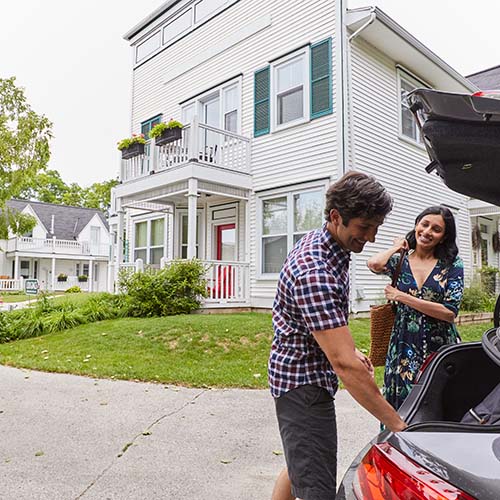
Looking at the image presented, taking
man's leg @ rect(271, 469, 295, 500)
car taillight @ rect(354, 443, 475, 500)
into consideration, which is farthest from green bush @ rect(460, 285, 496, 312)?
car taillight @ rect(354, 443, 475, 500)

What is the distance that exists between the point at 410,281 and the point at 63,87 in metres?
40.7

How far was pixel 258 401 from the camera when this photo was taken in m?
4.83

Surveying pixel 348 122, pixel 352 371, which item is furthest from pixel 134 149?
pixel 352 371

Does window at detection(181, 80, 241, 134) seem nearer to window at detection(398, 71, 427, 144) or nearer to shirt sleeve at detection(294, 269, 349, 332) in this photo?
window at detection(398, 71, 427, 144)

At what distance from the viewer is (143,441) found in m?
3.69

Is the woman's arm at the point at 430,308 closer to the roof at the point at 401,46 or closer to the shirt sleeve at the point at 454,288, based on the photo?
the shirt sleeve at the point at 454,288

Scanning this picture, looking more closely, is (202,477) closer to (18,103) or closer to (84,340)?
(84,340)

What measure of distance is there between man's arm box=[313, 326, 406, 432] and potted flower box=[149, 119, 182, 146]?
31.4 feet

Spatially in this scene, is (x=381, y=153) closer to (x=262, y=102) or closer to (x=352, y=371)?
(x=262, y=102)

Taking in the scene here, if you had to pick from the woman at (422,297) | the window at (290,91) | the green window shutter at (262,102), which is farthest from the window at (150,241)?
the woman at (422,297)

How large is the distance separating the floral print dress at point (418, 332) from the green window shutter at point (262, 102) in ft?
27.9

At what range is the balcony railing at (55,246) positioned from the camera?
31.9 meters

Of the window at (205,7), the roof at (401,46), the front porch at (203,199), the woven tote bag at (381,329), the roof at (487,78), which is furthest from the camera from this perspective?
the roof at (487,78)

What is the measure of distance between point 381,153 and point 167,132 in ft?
15.6
